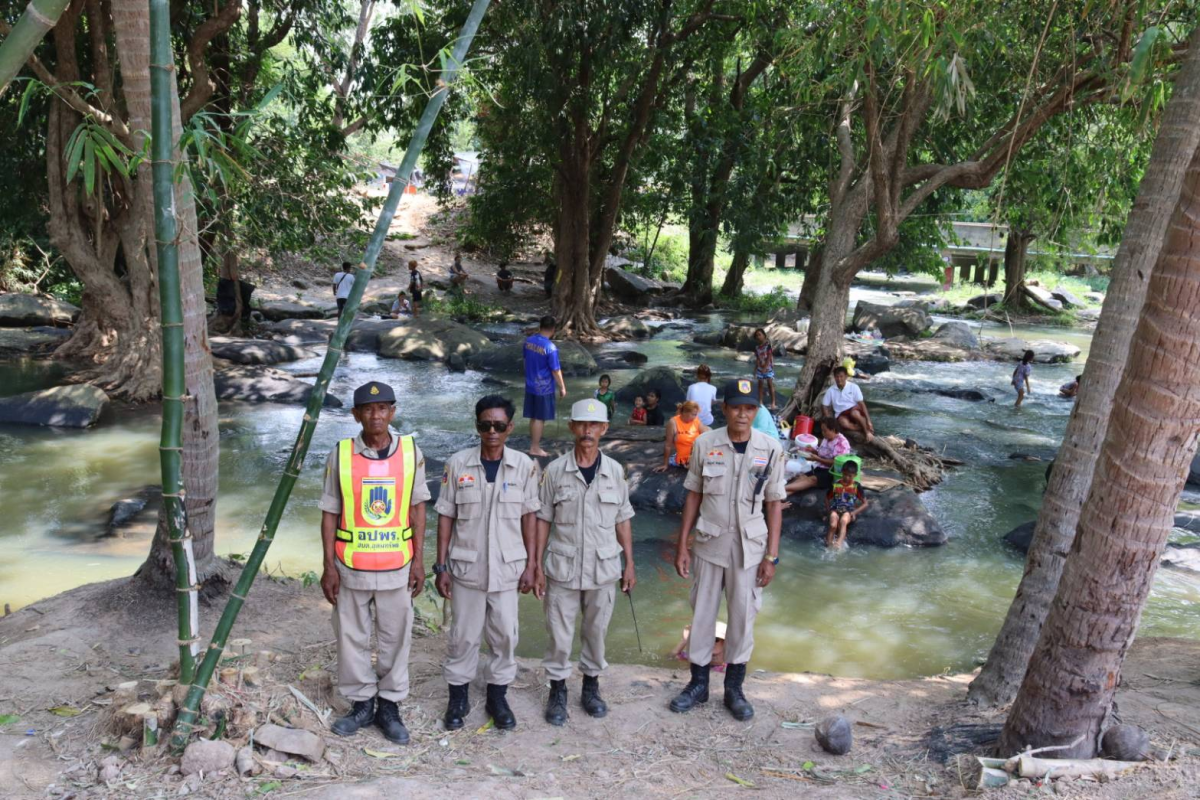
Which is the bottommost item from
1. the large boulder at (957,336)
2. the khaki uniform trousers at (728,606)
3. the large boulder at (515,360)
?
the large boulder at (515,360)

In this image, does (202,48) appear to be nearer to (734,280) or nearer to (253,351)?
(253,351)

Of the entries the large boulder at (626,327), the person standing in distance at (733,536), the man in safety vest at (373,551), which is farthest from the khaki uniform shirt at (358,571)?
the large boulder at (626,327)

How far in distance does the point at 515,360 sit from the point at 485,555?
1299 centimetres

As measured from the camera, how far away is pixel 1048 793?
143 inches

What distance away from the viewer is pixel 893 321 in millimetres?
23547

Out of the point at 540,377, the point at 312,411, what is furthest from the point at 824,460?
the point at 312,411

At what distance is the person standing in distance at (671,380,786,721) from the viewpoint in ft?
15.6

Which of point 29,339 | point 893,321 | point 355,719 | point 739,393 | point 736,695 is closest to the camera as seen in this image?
point 355,719

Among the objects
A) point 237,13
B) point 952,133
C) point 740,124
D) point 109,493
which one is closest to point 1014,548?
point 952,133

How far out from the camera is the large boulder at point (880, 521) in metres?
8.63

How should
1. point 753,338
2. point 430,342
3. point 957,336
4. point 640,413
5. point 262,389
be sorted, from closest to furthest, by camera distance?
1. point 640,413
2. point 262,389
3. point 430,342
4. point 753,338
5. point 957,336

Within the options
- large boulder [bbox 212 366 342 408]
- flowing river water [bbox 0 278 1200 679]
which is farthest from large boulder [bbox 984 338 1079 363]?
large boulder [bbox 212 366 342 408]

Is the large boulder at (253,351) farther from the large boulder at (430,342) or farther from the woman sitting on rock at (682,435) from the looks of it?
the woman sitting on rock at (682,435)

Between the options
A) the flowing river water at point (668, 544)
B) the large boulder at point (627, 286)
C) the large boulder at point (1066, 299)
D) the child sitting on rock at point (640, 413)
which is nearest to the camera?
the flowing river water at point (668, 544)
